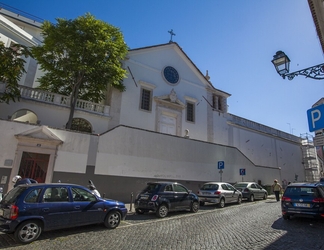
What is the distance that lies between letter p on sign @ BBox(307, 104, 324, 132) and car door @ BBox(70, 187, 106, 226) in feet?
21.8

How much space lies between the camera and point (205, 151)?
19922mm

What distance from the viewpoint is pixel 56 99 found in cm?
1727

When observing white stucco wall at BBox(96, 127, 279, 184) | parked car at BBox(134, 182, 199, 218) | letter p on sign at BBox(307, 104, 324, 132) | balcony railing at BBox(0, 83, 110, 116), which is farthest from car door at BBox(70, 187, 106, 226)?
balcony railing at BBox(0, 83, 110, 116)

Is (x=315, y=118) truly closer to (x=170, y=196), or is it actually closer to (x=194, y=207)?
(x=170, y=196)

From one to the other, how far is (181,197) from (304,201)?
5172mm

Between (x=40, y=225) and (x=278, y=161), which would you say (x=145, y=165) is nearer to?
(x=40, y=225)

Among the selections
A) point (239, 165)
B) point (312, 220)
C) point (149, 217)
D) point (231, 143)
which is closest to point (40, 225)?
point (149, 217)

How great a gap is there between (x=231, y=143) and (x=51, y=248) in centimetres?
2473

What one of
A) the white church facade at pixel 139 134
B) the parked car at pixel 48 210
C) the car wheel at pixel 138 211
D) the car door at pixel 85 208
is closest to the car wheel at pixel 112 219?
the parked car at pixel 48 210

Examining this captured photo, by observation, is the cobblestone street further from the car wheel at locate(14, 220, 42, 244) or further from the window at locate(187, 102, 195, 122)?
the window at locate(187, 102, 195, 122)

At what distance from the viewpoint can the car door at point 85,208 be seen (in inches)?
277

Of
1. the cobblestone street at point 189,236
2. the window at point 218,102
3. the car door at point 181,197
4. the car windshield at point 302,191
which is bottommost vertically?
the cobblestone street at point 189,236

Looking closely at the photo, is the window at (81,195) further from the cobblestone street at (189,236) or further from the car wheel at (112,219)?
the cobblestone street at (189,236)

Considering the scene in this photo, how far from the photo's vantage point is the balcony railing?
53.2ft
